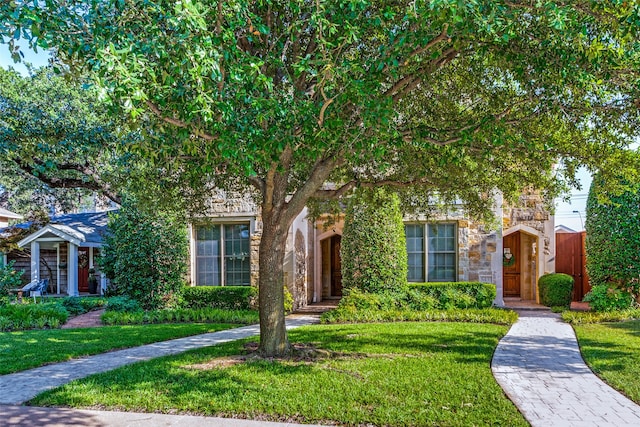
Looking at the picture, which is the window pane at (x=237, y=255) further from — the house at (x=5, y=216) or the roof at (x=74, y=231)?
the house at (x=5, y=216)

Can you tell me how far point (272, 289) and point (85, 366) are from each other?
109 inches

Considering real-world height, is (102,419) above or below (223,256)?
below

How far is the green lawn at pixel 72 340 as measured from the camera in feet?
23.7

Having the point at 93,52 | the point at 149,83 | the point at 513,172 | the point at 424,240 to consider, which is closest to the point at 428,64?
the point at 513,172

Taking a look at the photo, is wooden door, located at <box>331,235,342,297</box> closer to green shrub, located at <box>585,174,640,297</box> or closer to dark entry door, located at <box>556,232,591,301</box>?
dark entry door, located at <box>556,232,591,301</box>

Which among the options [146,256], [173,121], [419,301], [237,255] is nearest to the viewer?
[173,121]

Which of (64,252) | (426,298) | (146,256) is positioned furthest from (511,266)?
(64,252)

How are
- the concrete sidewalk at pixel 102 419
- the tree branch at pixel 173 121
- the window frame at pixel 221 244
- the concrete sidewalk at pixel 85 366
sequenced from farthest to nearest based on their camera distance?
1. the window frame at pixel 221 244
2. the concrete sidewalk at pixel 85 366
3. the tree branch at pixel 173 121
4. the concrete sidewalk at pixel 102 419

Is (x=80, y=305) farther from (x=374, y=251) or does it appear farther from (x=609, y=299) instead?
(x=609, y=299)

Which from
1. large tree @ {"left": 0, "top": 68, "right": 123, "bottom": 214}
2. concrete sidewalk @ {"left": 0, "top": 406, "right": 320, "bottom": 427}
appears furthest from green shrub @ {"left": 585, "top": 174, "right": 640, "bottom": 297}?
large tree @ {"left": 0, "top": 68, "right": 123, "bottom": 214}

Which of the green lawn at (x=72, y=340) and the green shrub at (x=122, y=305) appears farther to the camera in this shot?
the green shrub at (x=122, y=305)

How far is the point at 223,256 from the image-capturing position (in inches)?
559

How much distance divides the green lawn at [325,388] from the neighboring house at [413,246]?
590cm

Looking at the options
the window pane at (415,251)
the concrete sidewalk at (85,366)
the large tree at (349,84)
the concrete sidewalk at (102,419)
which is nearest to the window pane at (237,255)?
the concrete sidewalk at (85,366)
